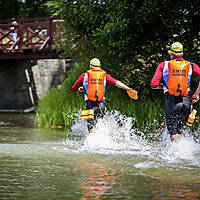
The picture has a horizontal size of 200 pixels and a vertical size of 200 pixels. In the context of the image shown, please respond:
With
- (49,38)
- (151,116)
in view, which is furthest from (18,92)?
(151,116)

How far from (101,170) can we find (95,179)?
23.7 inches

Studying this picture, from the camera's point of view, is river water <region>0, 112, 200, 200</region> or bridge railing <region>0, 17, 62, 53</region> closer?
river water <region>0, 112, 200, 200</region>

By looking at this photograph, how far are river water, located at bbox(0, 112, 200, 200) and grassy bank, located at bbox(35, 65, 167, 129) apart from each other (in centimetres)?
302

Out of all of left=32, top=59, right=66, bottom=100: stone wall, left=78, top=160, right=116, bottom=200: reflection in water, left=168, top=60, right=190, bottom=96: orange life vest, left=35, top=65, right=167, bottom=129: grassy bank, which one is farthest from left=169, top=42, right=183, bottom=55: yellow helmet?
left=32, top=59, right=66, bottom=100: stone wall

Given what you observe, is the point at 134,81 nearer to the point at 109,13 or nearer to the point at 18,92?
the point at 109,13

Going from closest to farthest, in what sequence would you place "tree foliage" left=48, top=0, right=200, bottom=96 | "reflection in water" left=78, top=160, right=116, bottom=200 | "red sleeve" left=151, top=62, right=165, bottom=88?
1. "reflection in water" left=78, top=160, right=116, bottom=200
2. "red sleeve" left=151, top=62, right=165, bottom=88
3. "tree foliage" left=48, top=0, right=200, bottom=96

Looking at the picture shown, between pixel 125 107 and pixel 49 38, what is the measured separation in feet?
30.7

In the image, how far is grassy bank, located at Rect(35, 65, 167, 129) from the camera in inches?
475

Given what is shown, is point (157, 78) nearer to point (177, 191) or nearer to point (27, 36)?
point (177, 191)

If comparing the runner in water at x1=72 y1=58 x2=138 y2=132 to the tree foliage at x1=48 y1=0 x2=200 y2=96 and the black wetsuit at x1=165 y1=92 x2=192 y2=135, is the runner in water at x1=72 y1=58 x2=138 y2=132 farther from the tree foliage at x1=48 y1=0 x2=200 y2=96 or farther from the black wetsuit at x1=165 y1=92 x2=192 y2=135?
the tree foliage at x1=48 y1=0 x2=200 y2=96

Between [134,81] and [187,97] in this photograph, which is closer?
[187,97]

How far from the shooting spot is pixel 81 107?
13461 mm

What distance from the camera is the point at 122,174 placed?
5.79 meters

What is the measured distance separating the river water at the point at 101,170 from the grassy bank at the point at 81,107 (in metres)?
3.02
